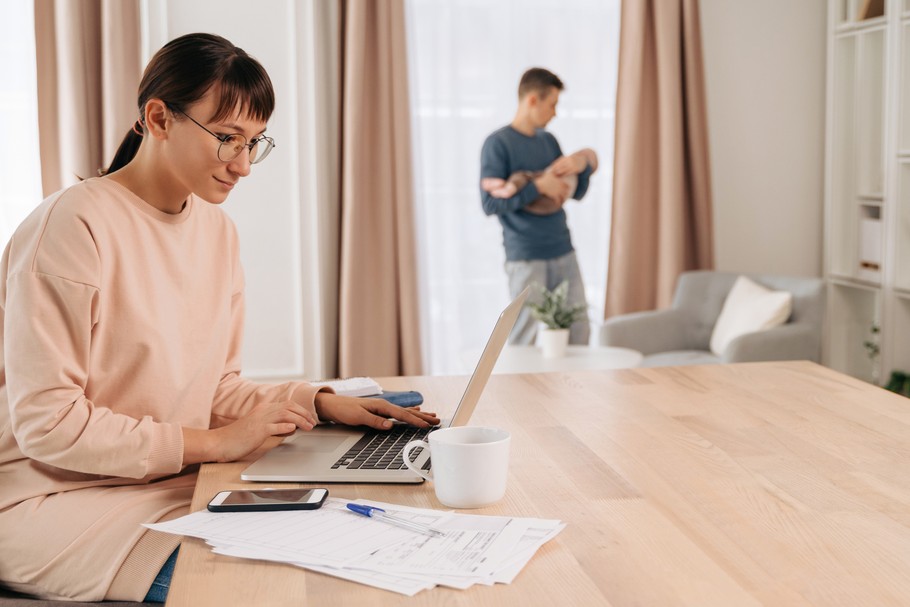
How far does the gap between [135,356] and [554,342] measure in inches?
85.7

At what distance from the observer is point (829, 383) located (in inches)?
Answer: 69.7

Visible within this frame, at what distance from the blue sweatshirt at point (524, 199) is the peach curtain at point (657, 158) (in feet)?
1.49

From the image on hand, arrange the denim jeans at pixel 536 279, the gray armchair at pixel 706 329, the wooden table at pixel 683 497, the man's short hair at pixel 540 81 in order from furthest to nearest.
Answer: the denim jeans at pixel 536 279, the man's short hair at pixel 540 81, the gray armchair at pixel 706 329, the wooden table at pixel 683 497

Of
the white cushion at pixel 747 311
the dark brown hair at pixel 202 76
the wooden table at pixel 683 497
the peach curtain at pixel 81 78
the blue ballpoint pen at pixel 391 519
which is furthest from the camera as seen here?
the peach curtain at pixel 81 78

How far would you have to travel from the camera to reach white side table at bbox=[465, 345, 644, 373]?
3.29 metres

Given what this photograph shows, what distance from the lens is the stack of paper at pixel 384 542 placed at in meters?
0.91

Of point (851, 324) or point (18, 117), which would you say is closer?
point (18, 117)

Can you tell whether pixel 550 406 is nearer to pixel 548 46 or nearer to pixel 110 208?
pixel 110 208

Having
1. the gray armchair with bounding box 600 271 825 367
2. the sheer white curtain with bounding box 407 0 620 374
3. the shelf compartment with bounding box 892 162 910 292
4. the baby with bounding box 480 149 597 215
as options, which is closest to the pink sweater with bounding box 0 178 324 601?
the gray armchair with bounding box 600 271 825 367

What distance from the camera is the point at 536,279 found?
422cm

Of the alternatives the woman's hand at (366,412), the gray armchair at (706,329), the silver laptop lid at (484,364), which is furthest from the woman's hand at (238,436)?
the gray armchair at (706,329)

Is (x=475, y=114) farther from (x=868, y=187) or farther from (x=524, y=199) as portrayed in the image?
(x=868, y=187)

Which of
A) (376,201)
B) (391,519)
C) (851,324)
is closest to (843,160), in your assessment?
(851,324)

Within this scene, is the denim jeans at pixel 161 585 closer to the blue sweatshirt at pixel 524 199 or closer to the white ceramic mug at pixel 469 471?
the white ceramic mug at pixel 469 471
